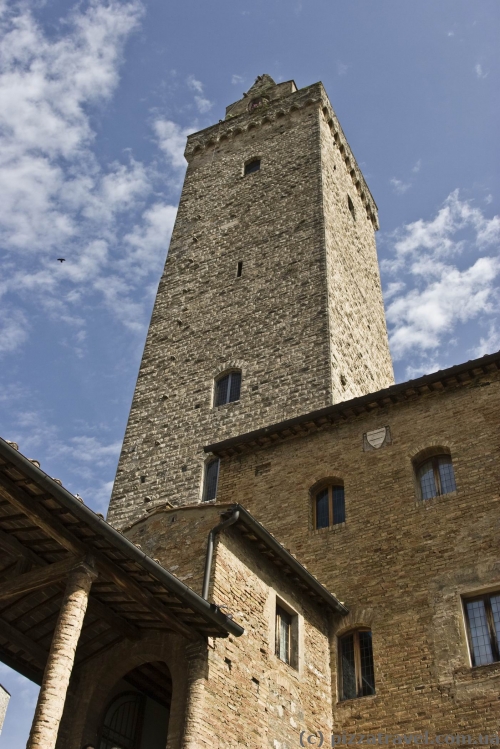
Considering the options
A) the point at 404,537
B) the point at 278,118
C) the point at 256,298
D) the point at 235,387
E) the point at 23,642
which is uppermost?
the point at 278,118

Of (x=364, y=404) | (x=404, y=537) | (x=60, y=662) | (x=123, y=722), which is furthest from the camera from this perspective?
(x=364, y=404)

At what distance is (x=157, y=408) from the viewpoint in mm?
21312

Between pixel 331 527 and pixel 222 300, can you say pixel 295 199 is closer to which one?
pixel 222 300

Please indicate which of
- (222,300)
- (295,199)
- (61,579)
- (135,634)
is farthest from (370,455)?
(295,199)

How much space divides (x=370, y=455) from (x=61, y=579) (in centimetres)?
695

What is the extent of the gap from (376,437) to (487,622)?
414cm

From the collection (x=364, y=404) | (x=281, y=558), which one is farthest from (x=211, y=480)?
(x=281, y=558)

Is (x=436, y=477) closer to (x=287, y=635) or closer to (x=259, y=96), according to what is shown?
(x=287, y=635)

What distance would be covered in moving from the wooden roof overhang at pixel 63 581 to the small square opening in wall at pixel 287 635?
6.96 ft

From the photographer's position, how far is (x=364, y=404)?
1500 cm

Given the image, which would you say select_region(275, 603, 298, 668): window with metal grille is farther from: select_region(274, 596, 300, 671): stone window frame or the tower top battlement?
the tower top battlement

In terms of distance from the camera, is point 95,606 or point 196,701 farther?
point 95,606

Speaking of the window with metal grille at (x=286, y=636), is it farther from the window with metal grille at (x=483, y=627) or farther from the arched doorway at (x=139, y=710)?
the window with metal grille at (x=483, y=627)

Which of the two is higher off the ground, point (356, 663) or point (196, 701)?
point (356, 663)
